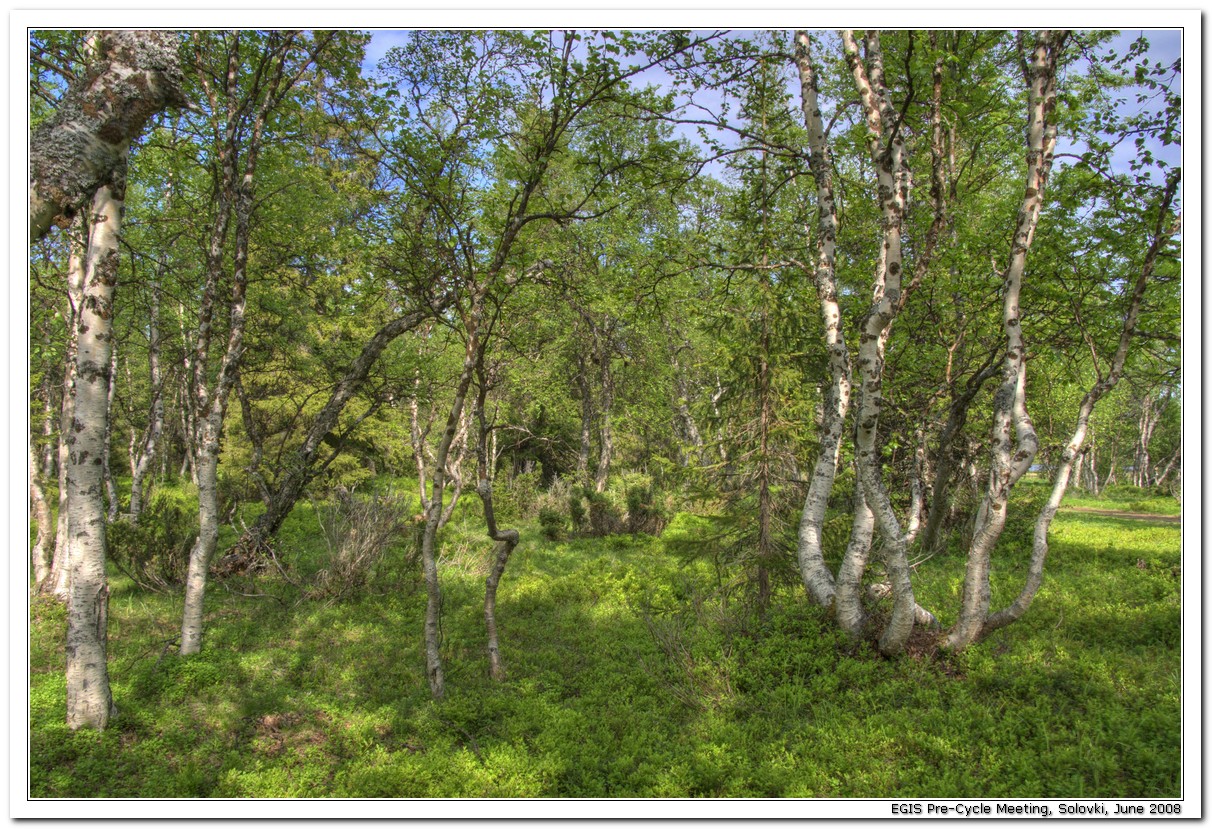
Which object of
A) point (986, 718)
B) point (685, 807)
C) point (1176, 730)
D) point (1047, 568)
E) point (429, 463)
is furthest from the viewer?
point (429, 463)

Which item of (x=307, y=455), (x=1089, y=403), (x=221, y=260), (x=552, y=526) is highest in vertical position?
(x=221, y=260)

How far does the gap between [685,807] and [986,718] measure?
2.72 metres

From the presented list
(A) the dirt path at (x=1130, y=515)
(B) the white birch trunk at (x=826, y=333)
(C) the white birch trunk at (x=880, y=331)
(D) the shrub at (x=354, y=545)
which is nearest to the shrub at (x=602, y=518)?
(D) the shrub at (x=354, y=545)

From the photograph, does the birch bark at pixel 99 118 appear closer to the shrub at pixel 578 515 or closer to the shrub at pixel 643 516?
the shrub at pixel 578 515

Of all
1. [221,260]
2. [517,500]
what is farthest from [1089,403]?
[517,500]

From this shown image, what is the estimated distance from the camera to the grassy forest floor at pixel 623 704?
422 centimetres

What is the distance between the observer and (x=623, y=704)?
568 cm

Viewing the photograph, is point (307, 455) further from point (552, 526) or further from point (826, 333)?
point (826, 333)

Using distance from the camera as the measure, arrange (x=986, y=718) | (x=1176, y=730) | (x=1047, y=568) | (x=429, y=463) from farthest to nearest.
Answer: (x=429, y=463)
(x=1047, y=568)
(x=986, y=718)
(x=1176, y=730)

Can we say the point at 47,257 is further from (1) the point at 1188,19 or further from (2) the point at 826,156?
(1) the point at 1188,19

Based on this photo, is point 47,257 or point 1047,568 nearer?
point 47,257

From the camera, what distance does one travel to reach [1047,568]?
9.76m

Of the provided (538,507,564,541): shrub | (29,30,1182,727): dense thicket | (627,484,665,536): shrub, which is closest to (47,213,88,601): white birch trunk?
(29,30,1182,727): dense thicket

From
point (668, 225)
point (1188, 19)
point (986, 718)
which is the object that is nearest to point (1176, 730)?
point (986, 718)
